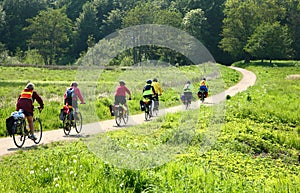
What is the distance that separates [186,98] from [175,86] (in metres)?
7.01

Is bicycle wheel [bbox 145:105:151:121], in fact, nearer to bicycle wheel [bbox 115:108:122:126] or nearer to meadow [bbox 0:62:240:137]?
bicycle wheel [bbox 115:108:122:126]

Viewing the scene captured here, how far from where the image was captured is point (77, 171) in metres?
8.28

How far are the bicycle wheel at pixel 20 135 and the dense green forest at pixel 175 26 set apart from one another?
52.0 metres

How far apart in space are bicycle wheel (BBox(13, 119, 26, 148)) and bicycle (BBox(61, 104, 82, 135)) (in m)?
2.04

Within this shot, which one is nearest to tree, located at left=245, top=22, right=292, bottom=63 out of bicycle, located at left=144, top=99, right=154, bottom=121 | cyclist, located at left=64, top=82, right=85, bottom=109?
bicycle, located at left=144, top=99, right=154, bottom=121

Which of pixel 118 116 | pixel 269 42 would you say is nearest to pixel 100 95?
pixel 118 116

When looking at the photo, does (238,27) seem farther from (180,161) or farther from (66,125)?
(180,161)

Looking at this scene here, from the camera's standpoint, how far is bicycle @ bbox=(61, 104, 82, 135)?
13.9 m

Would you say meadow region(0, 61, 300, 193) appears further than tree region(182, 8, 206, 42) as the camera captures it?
No

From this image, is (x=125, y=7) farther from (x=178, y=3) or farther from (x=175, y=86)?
(x=175, y=86)

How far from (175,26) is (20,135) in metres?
57.0

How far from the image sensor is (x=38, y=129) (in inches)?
551

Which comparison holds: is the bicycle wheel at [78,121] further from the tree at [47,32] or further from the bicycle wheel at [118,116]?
the tree at [47,32]

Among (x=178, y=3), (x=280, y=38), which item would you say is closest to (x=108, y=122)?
(x=280, y=38)
